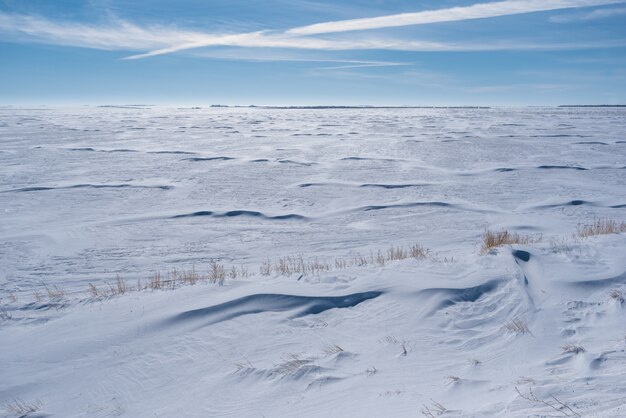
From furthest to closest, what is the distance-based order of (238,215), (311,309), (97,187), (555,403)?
1. (97,187)
2. (238,215)
3. (311,309)
4. (555,403)

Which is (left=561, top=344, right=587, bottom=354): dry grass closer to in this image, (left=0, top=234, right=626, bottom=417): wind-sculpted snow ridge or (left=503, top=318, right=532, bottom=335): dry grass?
(left=0, top=234, right=626, bottom=417): wind-sculpted snow ridge

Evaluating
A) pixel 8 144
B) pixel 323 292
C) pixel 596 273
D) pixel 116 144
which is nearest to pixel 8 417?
pixel 323 292

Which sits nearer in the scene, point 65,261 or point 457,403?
point 457,403

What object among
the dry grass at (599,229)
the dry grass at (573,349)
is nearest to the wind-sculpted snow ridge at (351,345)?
the dry grass at (573,349)

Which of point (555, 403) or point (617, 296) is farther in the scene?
point (617, 296)

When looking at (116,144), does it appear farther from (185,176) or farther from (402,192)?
(402,192)

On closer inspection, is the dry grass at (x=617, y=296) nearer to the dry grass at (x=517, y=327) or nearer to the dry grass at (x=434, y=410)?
the dry grass at (x=517, y=327)

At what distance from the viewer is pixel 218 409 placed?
3350mm

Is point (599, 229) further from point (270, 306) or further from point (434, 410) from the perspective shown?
point (434, 410)

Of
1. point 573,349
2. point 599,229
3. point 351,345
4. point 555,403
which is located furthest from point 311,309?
point 599,229

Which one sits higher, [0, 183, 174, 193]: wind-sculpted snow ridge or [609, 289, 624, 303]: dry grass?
[0, 183, 174, 193]: wind-sculpted snow ridge

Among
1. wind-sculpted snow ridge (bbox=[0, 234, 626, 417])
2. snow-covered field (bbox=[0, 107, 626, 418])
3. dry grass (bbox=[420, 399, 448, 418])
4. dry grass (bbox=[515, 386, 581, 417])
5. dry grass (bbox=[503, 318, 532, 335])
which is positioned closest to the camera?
dry grass (bbox=[515, 386, 581, 417])

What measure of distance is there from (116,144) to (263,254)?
21329 millimetres

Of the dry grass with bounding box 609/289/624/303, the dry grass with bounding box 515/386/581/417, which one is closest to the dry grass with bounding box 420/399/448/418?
the dry grass with bounding box 515/386/581/417
